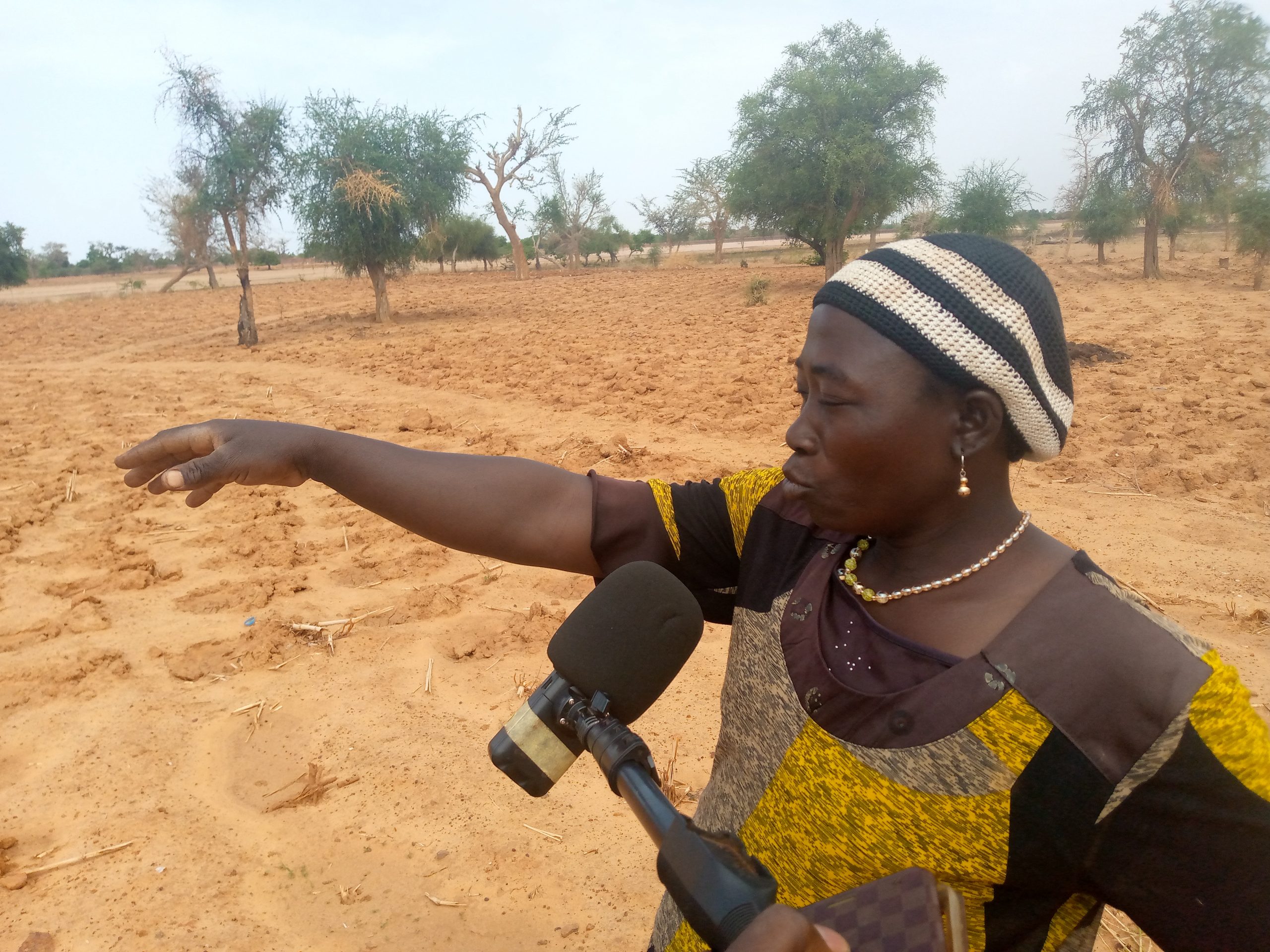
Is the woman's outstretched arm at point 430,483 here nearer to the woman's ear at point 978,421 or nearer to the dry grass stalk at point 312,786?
the woman's ear at point 978,421

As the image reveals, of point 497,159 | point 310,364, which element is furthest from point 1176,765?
point 497,159

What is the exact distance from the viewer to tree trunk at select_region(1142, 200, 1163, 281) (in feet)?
71.2

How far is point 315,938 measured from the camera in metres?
2.40

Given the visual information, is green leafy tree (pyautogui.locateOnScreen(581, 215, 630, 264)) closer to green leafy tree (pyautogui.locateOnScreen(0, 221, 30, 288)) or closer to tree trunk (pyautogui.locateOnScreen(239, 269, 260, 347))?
green leafy tree (pyautogui.locateOnScreen(0, 221, 30, 288))

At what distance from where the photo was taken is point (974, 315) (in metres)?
1.14

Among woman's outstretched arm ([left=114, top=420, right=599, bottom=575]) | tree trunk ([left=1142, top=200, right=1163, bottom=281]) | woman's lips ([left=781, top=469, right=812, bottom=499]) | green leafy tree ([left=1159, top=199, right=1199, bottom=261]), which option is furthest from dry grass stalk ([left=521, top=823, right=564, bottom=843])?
green leafy tree ([left=1159, top=199, right=1199, bottom=261])

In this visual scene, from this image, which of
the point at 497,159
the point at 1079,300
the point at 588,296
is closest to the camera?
the point at 1079,300

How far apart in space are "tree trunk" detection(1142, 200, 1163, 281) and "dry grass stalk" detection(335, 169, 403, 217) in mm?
18739

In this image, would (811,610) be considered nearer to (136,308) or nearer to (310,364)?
(310,364)

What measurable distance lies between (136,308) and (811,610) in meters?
30.2

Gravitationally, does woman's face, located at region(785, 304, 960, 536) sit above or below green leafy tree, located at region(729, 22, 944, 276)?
below

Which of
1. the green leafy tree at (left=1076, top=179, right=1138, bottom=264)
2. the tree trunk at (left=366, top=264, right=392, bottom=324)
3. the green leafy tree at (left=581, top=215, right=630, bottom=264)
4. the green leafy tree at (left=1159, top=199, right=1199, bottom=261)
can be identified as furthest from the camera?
the green leafy tree at (left=581, top=215, right=630, bottom=264)

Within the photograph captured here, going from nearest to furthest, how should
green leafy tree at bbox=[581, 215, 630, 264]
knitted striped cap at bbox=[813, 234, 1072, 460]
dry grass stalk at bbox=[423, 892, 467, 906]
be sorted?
1. knitted striped cap at bbox=[813, 234, 1072, 460]
2. dry grass stalk at bbox=[423, 892, 467, 906]
3. green leafy tree at bbox=[581, 215, 630, 264]

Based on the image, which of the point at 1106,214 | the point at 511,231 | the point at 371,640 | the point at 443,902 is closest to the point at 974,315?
the point at 443,902
